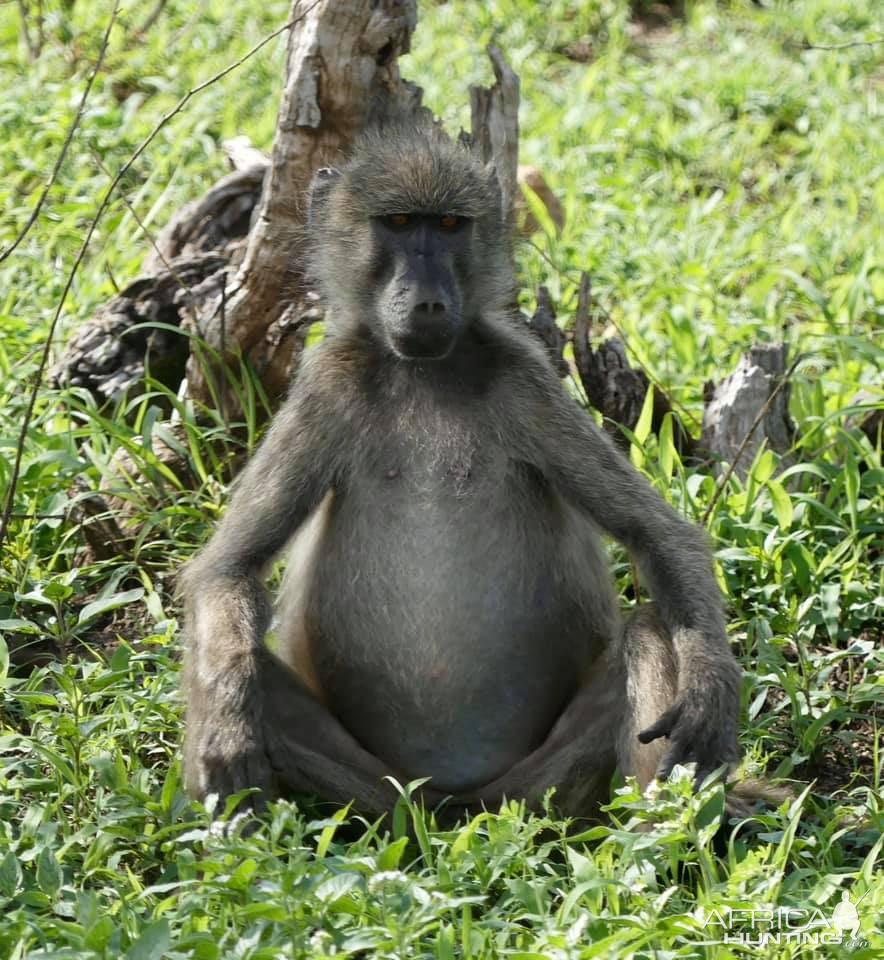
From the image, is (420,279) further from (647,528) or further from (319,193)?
(647,528)

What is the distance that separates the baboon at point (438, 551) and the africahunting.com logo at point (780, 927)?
77 centimetres

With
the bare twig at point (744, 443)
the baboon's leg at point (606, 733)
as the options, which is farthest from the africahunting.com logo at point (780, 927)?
the bare twig at point (744, 443)

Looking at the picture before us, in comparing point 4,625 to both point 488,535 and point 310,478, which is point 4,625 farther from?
point 488,535

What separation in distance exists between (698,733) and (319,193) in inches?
72.7

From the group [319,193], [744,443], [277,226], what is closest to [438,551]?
[319,193]

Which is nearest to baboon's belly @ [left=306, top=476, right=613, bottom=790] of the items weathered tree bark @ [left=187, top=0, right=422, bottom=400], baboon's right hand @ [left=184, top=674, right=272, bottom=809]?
baboon's right hand @ [left=184, top=674, right=272, bottom=809]

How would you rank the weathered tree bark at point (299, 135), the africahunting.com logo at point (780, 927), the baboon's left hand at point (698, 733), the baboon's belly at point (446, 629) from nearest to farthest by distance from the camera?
1. the africahunting.com logo at point (780, 927)
2. the baboon's left hand at point (698, 733)
3. the baboon's belly at point (446, 629)
4. the weathered tree bark at point (299, 135)

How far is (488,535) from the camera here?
405 cm

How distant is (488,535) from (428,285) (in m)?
0.67

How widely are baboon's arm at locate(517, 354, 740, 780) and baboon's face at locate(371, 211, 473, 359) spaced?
1.12ft

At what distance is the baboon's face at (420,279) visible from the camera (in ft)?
12.7

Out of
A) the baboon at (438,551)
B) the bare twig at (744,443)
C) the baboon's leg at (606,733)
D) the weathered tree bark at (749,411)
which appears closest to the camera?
the baboon's leg at (606,733)

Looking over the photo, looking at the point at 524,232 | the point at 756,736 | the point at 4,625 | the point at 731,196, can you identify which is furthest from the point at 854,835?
the point at 731,196

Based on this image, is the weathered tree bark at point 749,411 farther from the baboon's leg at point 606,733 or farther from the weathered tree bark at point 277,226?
the baboon's leg at point 606,733
